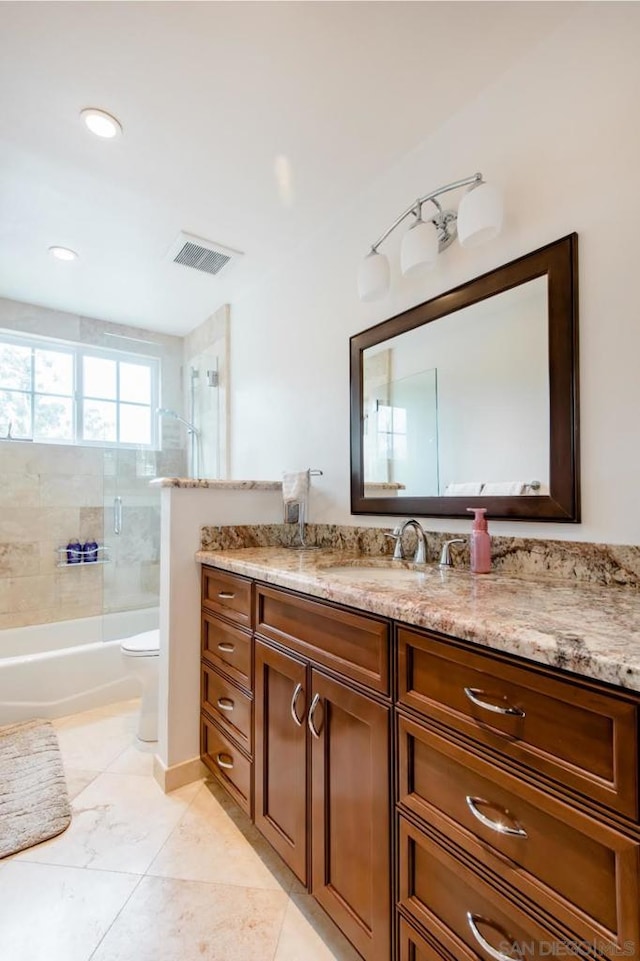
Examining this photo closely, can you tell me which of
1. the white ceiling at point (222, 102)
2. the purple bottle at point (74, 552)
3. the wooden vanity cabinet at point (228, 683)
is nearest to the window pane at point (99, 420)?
the purple bottle at point (74, 552)

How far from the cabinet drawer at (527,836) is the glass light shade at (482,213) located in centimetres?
131

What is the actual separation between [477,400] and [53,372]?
3053mm

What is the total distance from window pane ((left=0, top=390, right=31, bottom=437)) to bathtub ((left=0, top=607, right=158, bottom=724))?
4.34 feet

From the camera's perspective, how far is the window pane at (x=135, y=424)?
131 inches

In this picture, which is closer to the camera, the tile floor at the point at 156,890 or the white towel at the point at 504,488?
the tile floor at the point at 156,890

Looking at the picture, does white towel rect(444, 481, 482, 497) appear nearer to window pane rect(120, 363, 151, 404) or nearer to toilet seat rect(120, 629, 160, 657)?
toilet seat rect(120, 629, 160, 657)

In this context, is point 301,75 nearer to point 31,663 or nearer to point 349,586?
point 349,586

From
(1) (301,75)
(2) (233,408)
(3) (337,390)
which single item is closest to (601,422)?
(3) (337,390)

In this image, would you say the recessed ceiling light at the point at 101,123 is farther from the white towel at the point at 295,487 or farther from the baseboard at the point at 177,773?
the baseboard at the point at 177,773

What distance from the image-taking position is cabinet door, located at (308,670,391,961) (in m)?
0.90

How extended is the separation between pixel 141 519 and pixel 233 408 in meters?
1.02

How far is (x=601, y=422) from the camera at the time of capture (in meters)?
1.09

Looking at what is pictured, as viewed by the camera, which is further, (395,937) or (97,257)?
(97,257)

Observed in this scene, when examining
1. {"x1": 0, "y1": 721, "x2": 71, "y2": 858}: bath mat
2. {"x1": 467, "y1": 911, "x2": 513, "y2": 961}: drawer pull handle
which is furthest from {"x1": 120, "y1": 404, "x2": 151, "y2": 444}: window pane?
{"x1": 467, "y1": 911, "x2": 513, "y2": 961}: drawer pull handle
